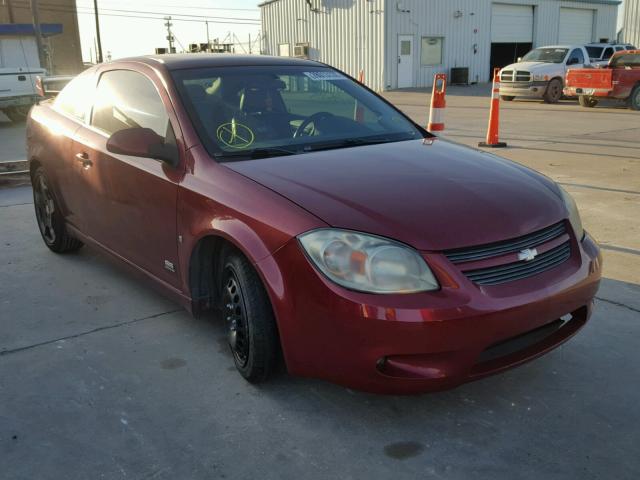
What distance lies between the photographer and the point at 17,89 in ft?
52.1

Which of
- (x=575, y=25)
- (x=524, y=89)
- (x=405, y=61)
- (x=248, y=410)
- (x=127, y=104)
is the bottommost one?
(x=248, y=410)

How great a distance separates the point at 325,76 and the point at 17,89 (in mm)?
14292

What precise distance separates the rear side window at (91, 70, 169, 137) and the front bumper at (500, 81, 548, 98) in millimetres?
17103

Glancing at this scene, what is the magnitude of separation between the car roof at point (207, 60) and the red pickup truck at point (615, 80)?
14.5m

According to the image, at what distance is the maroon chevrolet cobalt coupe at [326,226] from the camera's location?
240cm

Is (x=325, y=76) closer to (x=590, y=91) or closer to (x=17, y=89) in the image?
(x=17, y=89)

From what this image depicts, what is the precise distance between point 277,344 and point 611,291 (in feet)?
7.83

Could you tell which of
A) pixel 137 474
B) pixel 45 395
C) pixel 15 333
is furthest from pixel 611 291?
pixel 15 333

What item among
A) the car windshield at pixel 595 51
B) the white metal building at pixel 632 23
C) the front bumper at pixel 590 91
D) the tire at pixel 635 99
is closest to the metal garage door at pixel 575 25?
the white metal building at pixel 632 23

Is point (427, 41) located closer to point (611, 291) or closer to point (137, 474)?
point (611, 291)

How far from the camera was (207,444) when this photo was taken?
2557 mm

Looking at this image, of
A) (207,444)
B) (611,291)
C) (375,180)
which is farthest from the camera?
(611,291)

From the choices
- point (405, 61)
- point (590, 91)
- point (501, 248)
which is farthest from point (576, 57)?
point (501, 248)

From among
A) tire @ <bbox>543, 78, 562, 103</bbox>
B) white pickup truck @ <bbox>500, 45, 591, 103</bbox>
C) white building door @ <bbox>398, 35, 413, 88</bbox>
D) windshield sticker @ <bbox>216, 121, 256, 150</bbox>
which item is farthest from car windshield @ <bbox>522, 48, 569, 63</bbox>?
windshield sticker @ <bbox>216, 121, 256, 150</bbox>
